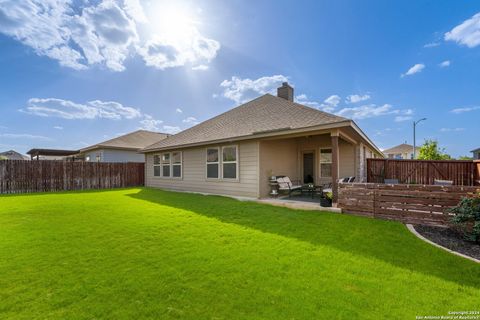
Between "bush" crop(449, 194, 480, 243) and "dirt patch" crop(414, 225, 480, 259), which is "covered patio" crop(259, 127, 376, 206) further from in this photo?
"bush" crop(449, 194, 480, 243)

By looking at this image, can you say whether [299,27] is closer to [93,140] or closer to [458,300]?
[458,300]

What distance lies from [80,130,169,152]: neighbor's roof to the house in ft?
25.5

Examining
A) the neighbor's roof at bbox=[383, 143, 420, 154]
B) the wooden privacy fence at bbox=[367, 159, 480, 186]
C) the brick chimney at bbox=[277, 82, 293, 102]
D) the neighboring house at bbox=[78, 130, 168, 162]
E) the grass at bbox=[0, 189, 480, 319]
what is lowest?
the grass at bbox=[0, 189, 480, 319]

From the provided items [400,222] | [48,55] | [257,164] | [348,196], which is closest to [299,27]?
[257,164]

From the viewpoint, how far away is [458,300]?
2.46 meters

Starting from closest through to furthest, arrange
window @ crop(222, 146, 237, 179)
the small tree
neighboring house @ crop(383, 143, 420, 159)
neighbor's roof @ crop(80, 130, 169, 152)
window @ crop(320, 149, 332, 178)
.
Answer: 1. window @ crop(222, 146, 237, 179)
2. window @ crop(320, 149, 332, 178)
3. neighbor's roof @ crop(80, 130, 169, 152)
4. the small tree
5. neighboring house @ crop(383, 143, 420, 159)

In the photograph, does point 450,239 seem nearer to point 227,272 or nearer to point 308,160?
point 227,272

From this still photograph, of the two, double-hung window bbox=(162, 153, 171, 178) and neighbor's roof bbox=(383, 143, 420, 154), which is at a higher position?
neighbor's roof bbox=(383, 143, 420, 154)

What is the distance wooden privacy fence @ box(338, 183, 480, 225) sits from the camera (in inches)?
204

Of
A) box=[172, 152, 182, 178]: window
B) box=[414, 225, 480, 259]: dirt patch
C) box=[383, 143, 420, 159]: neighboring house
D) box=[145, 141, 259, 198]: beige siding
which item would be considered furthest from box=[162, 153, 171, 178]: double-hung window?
box=[383, 143, 420, 159]: neighboring house

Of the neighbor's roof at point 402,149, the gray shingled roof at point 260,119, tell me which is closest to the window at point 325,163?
the gray shingled roof at point 260,119

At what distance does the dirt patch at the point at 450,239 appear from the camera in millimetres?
3966

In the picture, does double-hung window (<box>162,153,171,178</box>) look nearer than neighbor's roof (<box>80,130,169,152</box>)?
Yes

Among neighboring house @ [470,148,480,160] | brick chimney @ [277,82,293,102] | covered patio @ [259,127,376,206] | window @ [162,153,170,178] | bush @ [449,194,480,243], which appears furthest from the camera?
neighboring house @ [470,148,480,160]
